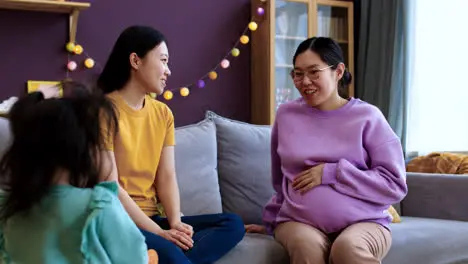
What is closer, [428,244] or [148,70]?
[148,70]

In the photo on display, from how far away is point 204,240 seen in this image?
75.3 inches

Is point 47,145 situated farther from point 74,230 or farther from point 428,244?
point 428,244

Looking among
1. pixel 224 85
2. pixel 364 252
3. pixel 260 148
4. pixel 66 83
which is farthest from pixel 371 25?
pixel 66 83

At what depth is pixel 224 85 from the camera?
4.16 m

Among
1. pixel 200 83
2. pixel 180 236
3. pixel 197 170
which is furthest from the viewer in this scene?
pixel 200 83

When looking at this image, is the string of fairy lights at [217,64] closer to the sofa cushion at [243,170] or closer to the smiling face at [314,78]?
the sofa cushion at [243,170]

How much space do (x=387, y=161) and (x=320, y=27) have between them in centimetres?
232

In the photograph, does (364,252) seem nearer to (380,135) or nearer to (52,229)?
(380,135)

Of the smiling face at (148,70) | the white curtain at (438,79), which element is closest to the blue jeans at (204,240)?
the smiling face at (148,70)

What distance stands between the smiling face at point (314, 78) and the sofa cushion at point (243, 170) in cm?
47

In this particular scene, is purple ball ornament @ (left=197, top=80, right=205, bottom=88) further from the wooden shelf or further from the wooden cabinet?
the wooden shelf

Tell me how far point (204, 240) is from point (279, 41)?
2.44 meters

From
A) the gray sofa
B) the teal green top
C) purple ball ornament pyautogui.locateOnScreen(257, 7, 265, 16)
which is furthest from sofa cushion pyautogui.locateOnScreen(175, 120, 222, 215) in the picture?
purple ball ornament pyautogui.locateOnScreen(257, 7, 265, 16)

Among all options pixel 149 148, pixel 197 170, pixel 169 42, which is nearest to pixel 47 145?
pixel 149 148
